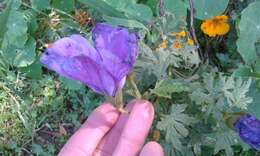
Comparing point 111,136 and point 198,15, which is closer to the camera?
point 111,136

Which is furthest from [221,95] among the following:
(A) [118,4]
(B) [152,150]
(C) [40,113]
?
(C) [40,113]

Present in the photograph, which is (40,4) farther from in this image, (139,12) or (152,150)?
(152,150)

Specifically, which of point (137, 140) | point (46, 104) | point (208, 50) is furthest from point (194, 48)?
point (46, 104)

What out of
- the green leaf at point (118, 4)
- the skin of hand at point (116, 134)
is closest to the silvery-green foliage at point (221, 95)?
the skin of hand at point (116, 134)

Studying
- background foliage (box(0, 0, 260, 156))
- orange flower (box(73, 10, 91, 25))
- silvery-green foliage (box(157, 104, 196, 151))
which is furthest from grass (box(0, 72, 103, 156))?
silvery-green foliage (box(157, 104, 196, 151))

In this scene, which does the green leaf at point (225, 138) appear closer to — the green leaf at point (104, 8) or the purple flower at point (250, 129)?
the purple flower at point (250, 129)

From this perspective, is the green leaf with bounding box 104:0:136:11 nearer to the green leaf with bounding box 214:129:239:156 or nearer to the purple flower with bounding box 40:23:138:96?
the purple flower with bounding box 40:23:138:96

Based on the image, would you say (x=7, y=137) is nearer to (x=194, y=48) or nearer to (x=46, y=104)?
(x=46, y=104)
